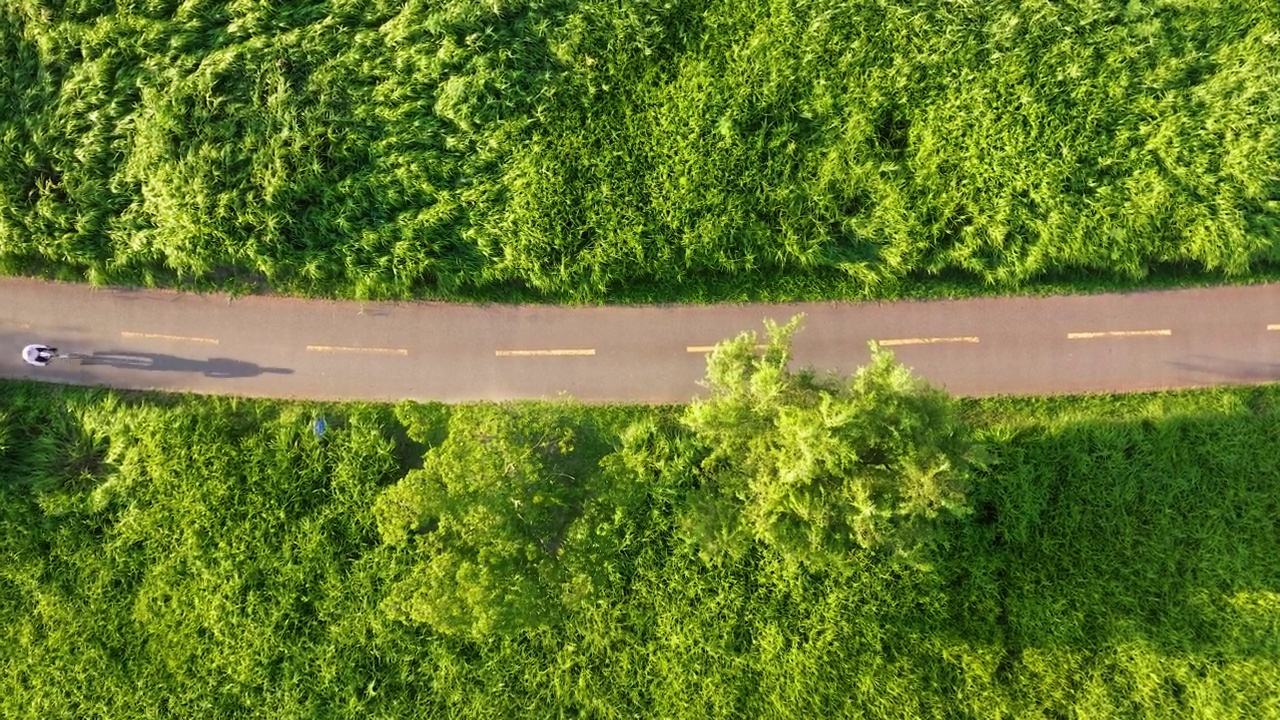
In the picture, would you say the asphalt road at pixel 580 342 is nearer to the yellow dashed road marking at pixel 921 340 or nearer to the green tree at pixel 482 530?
the yellow dashed road marking at pixel 921 340

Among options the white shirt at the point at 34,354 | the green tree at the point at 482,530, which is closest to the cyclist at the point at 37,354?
the white shirt at the point at 34,354

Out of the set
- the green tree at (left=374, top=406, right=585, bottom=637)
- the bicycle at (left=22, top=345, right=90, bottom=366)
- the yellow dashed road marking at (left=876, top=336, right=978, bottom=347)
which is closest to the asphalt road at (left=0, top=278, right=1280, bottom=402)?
the yellow dashed road marking at (left=876, top=336, right=978, bottom=347)

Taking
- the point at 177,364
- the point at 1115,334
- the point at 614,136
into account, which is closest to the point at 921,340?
the point at 1115,334

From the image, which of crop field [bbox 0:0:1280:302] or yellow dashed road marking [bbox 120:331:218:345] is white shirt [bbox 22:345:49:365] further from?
crop field [bbox 0:0:1280:302]

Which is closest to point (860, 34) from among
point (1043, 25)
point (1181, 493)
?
point (1043, 25)

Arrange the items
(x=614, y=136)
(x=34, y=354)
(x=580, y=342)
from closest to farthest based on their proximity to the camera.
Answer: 1. (x=614, y=136)
2. (x=34, y=354)
3. (x=580, y=342)

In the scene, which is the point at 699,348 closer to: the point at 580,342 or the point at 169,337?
the point at 580,342
